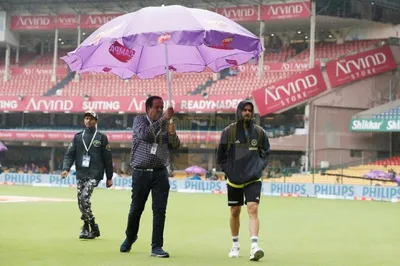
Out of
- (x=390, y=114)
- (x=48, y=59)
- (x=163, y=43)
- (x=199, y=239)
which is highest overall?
(x=48, y=59)

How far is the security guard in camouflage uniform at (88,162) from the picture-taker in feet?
33.4

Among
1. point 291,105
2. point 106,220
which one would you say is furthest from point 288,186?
point 106,220

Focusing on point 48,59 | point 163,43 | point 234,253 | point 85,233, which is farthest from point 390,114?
point 163,43

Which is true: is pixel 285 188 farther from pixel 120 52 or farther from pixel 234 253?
pixel 120 52

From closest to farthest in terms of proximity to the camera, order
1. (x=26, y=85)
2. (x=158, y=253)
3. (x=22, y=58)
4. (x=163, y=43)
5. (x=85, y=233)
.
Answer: (x=163, y=43) < (x=158, y=253) < (x=85, y=233) < (x=26, y=85) < (x=22, y=58)

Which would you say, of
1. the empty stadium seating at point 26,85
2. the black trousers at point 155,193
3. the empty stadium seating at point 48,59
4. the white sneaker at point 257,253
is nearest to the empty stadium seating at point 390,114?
the empty stadium seating at point 26,85

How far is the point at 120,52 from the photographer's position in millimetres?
8594

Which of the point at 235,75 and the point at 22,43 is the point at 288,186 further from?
the point at 22,43

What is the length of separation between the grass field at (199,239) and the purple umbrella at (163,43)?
7.24ft

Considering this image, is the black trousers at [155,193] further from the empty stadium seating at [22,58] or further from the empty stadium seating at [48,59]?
the empty stadium seating at [22,58]

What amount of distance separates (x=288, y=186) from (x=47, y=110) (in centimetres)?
2397

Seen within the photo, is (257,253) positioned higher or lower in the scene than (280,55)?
lower

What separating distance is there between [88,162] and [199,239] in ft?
7.33

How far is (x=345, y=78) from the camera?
42344 mm
